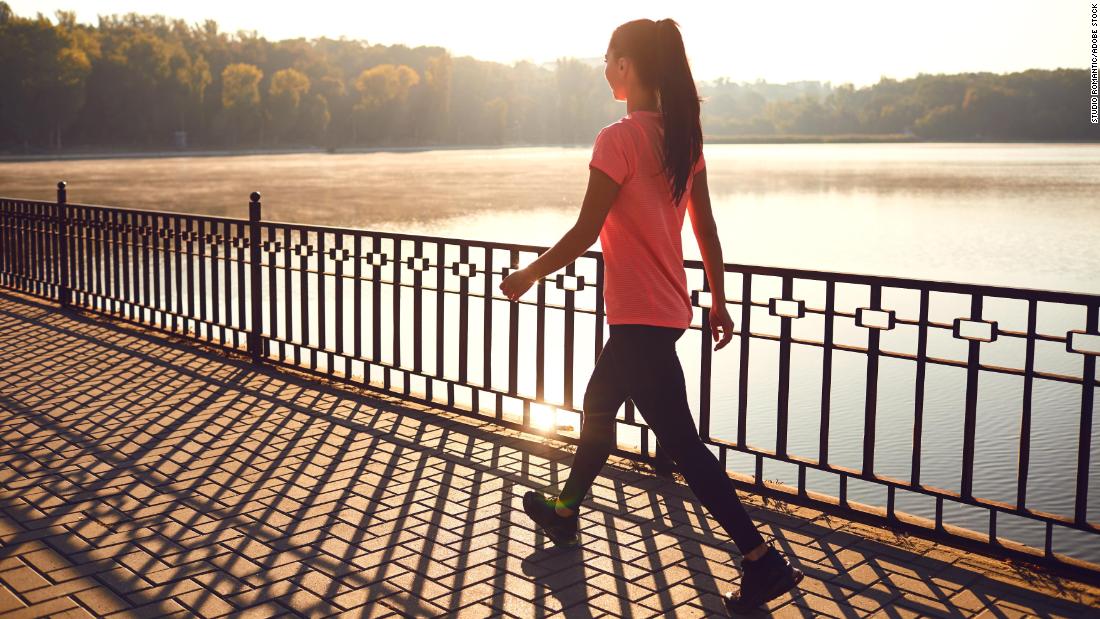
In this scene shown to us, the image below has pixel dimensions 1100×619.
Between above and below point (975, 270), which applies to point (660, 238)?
above

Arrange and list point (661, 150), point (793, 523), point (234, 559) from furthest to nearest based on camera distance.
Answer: point (793, 523)
point (234, 559)
point (661, 150)

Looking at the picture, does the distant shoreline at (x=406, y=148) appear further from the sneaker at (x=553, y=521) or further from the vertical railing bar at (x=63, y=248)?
the sneaker at (x=553, y=521)

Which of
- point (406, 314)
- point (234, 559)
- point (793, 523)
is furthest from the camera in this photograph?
point (406, 314)

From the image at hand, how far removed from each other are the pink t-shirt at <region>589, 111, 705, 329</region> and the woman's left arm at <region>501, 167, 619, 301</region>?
4cm

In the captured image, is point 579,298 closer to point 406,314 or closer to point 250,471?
point 406,314

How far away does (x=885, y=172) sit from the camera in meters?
75.6

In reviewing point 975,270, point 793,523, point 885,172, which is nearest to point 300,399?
point 793,523

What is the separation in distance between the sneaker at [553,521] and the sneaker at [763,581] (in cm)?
91

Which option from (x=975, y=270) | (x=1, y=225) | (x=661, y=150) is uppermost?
(x=661, y=150)

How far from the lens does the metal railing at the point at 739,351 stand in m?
5.00

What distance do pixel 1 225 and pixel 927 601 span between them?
39.4 ft

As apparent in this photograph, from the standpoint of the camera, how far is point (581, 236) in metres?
4.09

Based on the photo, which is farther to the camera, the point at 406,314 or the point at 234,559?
the point at 406,314

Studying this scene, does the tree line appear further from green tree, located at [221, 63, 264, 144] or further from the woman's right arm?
the woman's right arm
